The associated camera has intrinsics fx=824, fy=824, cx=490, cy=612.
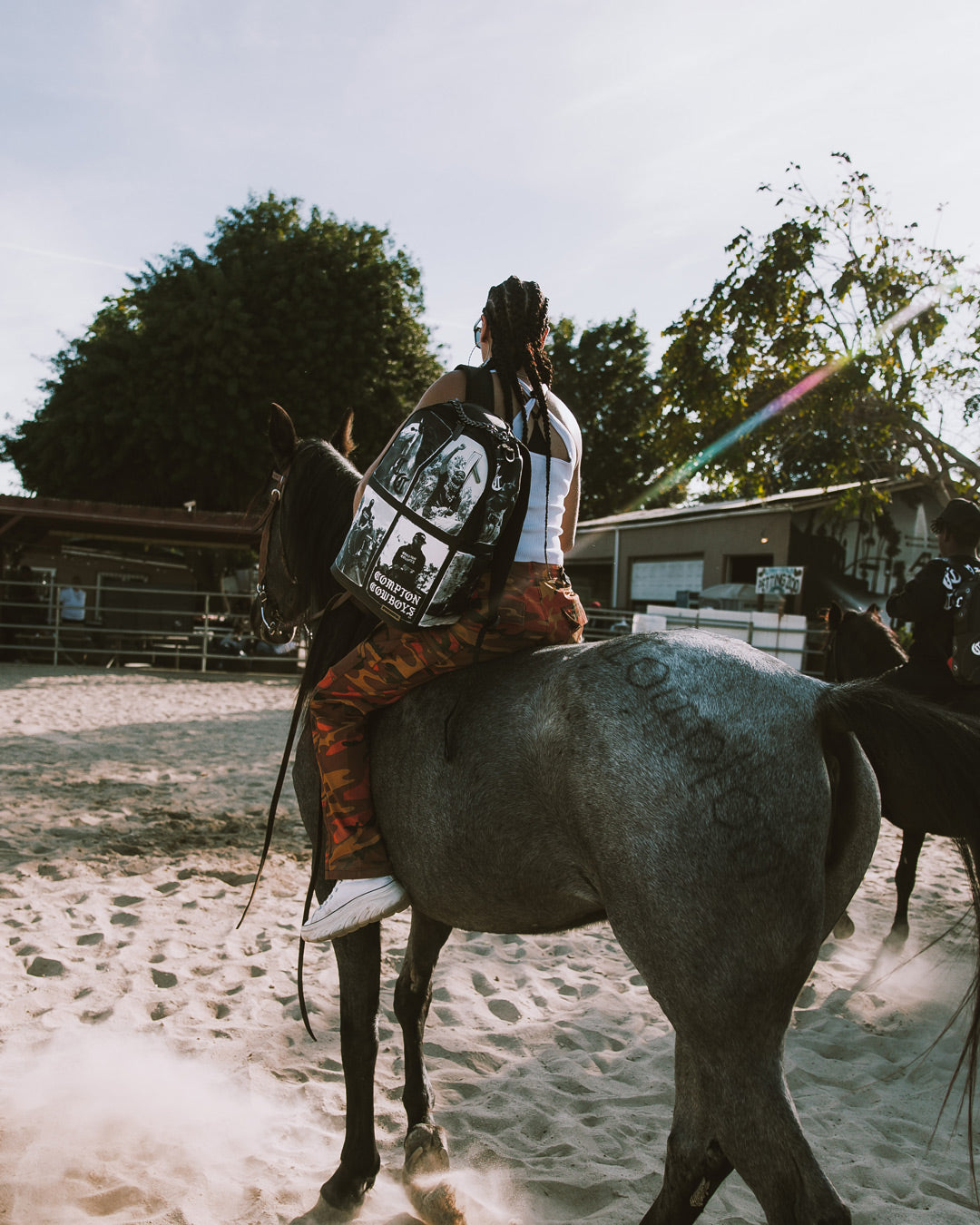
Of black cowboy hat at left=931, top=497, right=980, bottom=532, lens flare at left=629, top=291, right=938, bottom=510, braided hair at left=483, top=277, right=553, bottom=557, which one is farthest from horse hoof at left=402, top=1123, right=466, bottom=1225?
lens flare at left=629, top=291, right=938, bottom=510

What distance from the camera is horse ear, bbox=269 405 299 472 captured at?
299cm

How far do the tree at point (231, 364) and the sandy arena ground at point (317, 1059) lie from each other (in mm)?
16485

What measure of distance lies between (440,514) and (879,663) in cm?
405

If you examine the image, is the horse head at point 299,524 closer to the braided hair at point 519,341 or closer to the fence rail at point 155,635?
the braided hair at point 519,341

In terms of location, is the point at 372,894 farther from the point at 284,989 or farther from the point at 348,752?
the point at 284,989

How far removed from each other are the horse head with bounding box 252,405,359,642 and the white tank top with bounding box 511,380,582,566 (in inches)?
33.2

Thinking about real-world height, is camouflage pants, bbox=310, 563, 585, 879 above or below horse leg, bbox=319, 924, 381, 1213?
above

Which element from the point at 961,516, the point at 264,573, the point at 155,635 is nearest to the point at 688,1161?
the point at 264,573

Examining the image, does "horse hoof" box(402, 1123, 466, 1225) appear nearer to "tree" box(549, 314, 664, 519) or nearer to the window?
the window

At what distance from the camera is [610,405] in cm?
3825

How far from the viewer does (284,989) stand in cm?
369

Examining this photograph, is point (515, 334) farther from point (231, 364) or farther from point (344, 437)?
point (231, 364)

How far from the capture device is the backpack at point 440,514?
76.4 inches

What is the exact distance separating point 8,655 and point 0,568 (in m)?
2.74
